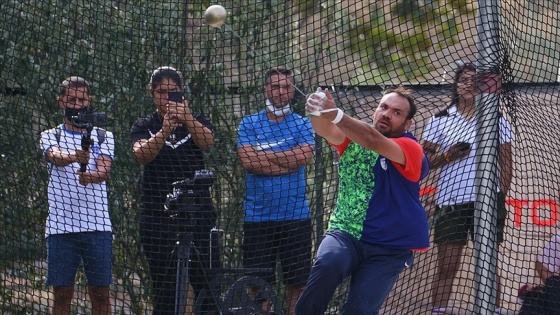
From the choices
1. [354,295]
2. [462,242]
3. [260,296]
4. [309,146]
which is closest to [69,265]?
[260,296]

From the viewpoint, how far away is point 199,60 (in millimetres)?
6109

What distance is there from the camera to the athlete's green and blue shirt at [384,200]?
4.33 m

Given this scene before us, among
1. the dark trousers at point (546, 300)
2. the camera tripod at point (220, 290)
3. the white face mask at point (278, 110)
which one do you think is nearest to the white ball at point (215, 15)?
the white face mask at point (278, 110)

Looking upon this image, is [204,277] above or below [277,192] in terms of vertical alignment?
below

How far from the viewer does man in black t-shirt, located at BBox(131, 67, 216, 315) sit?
17.2ft

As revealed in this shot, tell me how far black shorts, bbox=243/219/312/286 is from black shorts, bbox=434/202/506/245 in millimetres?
738

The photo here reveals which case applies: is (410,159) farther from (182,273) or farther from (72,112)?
(72,112)

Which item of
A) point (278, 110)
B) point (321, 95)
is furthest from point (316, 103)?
point (278, 110)

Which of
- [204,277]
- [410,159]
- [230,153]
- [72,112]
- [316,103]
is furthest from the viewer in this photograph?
[230,153]

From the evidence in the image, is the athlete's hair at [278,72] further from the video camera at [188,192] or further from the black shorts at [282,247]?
the black shorts at [282,247]

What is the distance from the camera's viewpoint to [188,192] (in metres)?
5.05

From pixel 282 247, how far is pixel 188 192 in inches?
27.3

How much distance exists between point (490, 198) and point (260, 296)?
1.36m

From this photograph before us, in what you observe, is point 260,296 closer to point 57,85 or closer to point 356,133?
point 356,133
